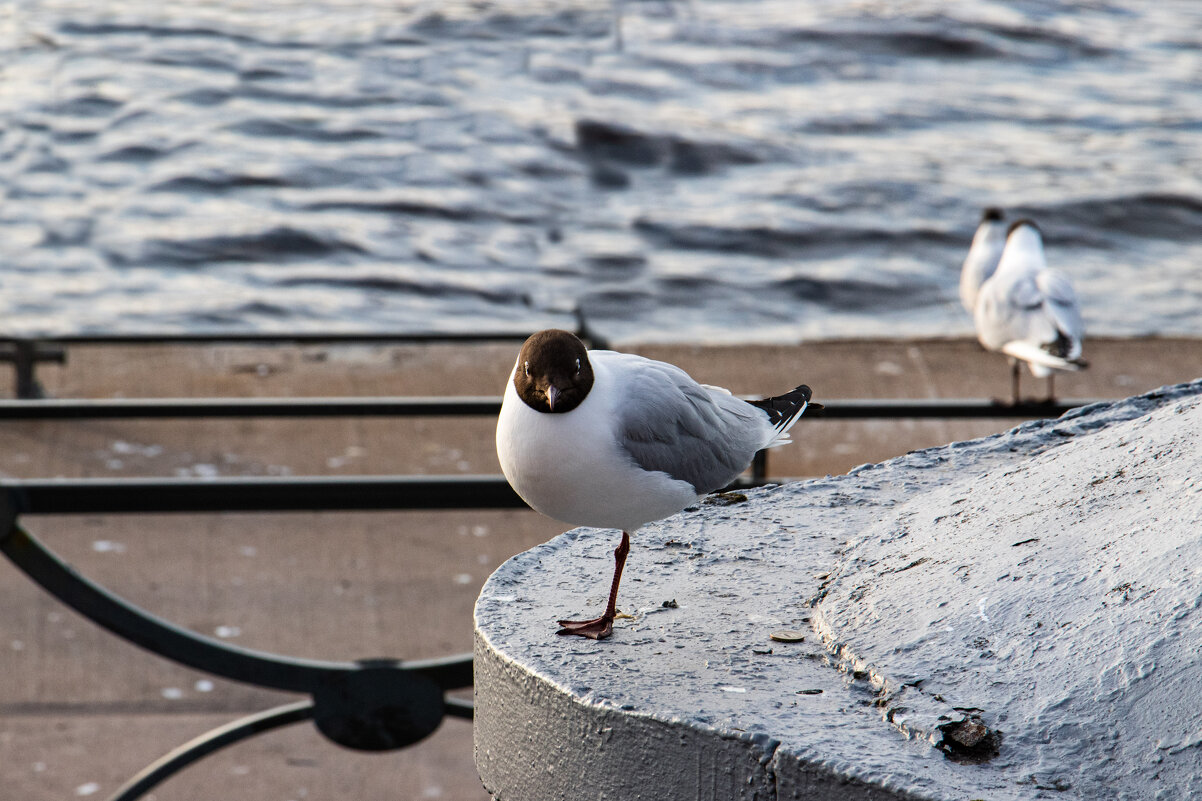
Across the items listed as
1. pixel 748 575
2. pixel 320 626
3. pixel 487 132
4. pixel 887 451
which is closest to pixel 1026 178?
pixel 887 451

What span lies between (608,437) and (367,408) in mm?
2079

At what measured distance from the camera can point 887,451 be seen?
17.6 ft

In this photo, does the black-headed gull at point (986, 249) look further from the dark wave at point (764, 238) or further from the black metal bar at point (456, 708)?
the black metal bar at point (456, 708)

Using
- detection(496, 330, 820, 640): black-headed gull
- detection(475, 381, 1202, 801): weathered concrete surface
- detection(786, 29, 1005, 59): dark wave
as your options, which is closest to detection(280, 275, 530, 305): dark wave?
detection(786, 29, 1005, 59): dark wave

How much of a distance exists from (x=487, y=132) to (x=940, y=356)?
269 cm

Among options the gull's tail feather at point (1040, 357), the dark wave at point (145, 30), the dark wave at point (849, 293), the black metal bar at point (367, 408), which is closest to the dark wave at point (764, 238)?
the dark wave at point (849, 293)

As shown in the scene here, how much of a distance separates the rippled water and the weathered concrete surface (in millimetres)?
3664

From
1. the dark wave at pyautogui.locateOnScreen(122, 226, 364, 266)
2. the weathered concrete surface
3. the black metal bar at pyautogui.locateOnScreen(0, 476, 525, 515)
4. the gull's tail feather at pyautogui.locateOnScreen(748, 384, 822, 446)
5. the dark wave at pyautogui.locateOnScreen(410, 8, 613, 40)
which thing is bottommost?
the dark wave at pyautogui.locateOnScreen(122, 226, 364, 266)

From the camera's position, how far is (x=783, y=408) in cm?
157

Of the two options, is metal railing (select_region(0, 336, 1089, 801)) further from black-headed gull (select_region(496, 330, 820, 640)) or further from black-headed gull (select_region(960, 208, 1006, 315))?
black-headed gull (select_region(960, 208, 1006, 315))

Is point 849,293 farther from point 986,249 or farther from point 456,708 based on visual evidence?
point 456,708

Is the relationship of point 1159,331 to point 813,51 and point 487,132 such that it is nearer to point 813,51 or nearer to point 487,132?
point 813,51

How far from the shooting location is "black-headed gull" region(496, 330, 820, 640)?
1248mm

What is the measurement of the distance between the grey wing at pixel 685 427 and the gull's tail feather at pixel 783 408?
0.02 m
